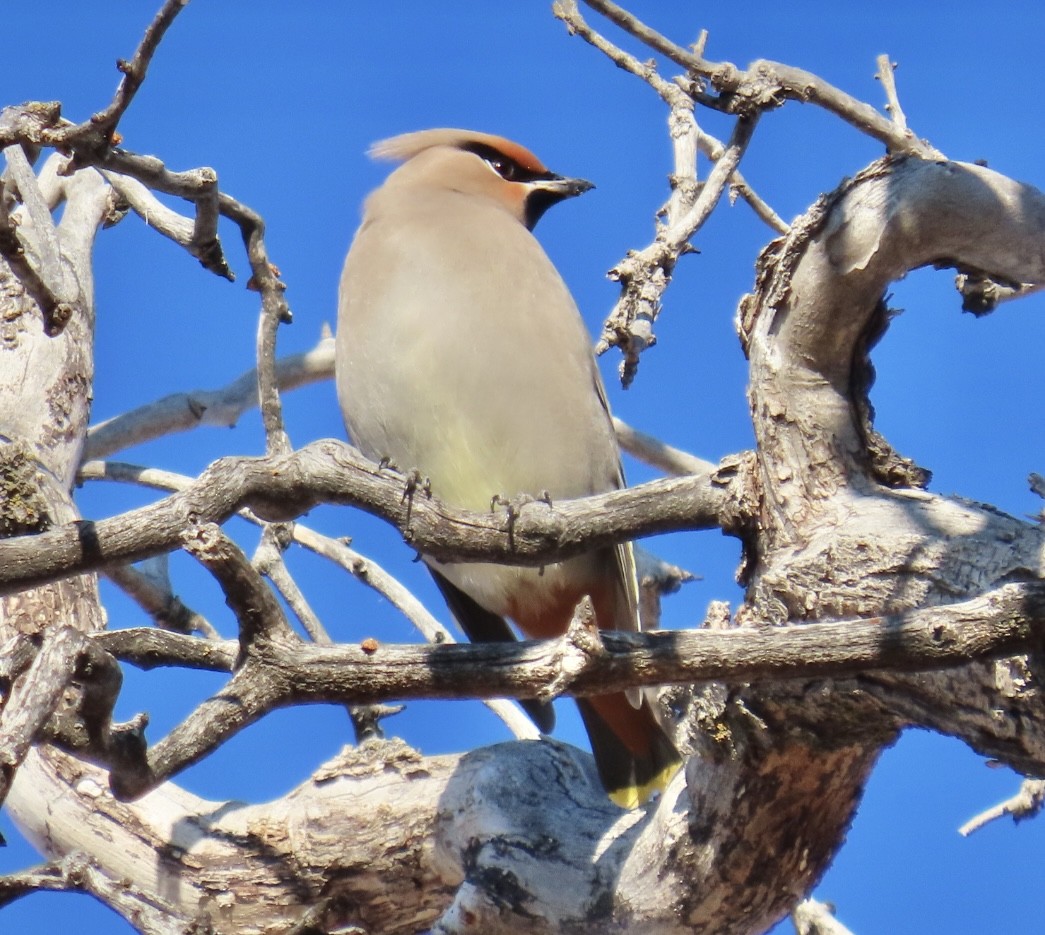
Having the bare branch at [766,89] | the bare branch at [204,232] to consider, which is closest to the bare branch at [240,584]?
the bare branch at [204,232]

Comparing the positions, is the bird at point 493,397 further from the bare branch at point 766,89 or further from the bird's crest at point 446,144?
the bare branch at point 766,89

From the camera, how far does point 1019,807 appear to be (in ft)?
12.0

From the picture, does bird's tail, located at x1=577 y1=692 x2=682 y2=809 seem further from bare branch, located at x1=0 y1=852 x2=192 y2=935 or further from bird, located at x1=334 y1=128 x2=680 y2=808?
bare branch, located at x1=0 y1=852 x2=192 y2=935

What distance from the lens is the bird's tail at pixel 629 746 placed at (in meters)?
3.72

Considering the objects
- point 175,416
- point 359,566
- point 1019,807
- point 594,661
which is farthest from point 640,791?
point 175,416

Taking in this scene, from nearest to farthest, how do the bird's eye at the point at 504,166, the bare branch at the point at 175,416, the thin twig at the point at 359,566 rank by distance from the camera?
the thin twig at the point at 359,566
the bird's eye at the point at 504,166
the bare branch at the point at 175,416

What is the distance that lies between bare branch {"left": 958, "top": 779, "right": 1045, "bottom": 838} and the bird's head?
2.25 m

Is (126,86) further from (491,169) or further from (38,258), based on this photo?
(491,169)

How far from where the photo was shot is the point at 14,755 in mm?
1812

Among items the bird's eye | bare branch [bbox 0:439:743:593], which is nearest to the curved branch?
bare branch [bbox 0:439:743:593]

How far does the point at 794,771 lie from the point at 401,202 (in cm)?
223

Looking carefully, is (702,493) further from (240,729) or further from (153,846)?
(153,846)

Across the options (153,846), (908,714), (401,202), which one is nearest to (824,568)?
(908,714)

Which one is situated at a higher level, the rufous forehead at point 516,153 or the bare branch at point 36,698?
the rufous forehead at point 516,153
